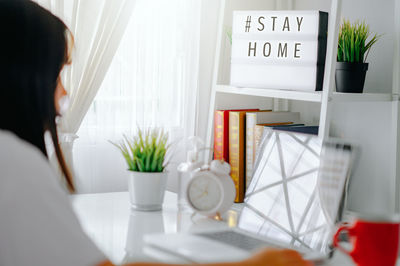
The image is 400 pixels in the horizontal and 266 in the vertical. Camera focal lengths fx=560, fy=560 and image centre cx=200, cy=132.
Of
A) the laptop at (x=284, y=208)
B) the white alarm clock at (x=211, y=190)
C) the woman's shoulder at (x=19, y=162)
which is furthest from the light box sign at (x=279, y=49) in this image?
the woman's shoulder at (x=19, y=162)

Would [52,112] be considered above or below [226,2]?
below

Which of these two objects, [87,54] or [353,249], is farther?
[87,54]

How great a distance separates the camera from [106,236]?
135 centimetres

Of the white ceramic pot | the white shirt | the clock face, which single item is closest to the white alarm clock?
the clock face

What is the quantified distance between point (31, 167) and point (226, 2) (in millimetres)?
1573

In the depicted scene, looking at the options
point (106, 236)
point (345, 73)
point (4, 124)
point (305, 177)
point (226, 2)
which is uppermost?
point (226, 2)

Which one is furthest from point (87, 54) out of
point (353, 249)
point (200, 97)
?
point (353, 249)

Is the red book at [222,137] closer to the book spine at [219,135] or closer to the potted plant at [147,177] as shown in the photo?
the book spine at [219,135]

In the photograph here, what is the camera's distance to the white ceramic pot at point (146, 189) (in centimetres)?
160

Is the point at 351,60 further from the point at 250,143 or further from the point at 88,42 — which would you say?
the point at 88,42

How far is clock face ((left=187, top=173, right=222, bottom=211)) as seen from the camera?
5.02ft

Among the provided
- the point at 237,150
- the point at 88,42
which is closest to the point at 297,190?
the point at 237,150

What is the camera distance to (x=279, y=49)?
1.74 metres

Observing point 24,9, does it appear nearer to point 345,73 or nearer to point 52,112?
point 52,112
